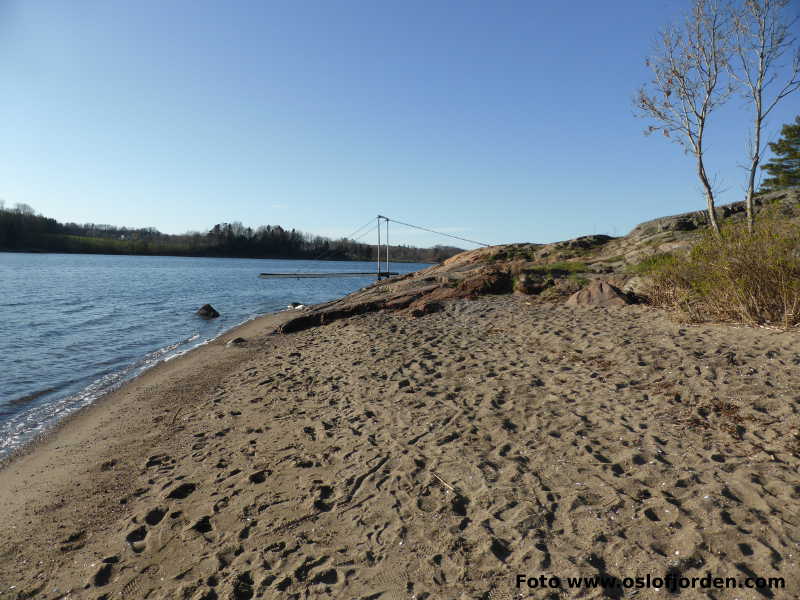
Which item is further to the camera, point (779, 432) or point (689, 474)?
point (779, 432)

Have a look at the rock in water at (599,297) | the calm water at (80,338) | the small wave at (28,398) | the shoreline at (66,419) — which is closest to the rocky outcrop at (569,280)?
the rock in water at (599,297)

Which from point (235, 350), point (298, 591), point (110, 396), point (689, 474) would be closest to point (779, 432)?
point (689, 474)

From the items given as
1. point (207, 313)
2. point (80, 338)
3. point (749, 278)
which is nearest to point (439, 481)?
point (749, 278)

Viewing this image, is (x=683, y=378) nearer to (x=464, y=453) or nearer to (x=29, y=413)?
(x=464, y=453)

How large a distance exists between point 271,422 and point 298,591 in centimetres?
358

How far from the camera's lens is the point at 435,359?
29.1ft

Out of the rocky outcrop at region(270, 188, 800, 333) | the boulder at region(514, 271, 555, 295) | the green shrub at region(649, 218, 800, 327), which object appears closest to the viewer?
the green shrub at region(649, 218, 800, 327)

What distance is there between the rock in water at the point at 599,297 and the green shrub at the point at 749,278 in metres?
2.04

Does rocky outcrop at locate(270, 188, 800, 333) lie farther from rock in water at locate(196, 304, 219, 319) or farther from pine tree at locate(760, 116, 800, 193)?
pine tree at locate(760, 116, 800, 193)

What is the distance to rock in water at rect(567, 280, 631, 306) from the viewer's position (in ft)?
40.1

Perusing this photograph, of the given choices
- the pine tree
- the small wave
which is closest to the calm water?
the small wave

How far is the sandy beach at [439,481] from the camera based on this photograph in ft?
11.2

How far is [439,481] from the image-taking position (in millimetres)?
4605

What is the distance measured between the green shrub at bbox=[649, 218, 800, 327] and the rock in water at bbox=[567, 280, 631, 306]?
2.04m
